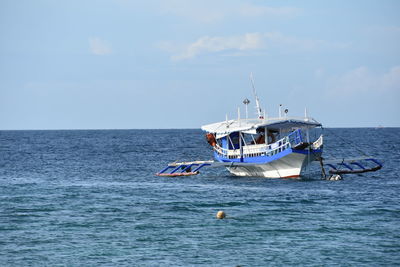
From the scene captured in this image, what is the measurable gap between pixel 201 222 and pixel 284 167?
21051 millimetres

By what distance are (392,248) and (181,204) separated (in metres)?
16.5

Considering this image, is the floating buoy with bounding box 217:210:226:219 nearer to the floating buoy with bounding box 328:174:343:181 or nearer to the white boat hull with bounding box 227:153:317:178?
the white boat hull with bounding box 227:153:317:178

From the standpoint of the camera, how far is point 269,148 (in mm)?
55312

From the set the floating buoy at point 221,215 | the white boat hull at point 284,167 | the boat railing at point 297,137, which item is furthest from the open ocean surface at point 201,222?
the boat railing at point 297,137

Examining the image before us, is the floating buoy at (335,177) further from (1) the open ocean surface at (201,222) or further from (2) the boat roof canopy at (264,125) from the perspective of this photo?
(2) the boat roof canopy at (264,125)

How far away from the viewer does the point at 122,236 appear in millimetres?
32125

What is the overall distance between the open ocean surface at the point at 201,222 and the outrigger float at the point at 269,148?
1.45 metres

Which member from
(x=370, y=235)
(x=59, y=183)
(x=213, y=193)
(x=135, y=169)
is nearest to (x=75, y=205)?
(x=213, y=193)

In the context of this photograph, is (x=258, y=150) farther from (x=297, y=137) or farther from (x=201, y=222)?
(x=201, y=222)

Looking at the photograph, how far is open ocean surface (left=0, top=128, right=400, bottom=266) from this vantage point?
28.3 meters

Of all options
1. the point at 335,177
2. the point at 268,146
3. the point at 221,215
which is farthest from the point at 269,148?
the point at 221,215

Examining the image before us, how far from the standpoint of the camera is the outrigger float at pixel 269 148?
5391 cm

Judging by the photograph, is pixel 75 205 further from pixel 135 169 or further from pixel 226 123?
pixel 135 169

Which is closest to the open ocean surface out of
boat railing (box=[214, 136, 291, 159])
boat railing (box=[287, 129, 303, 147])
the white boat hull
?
the white boat hull
